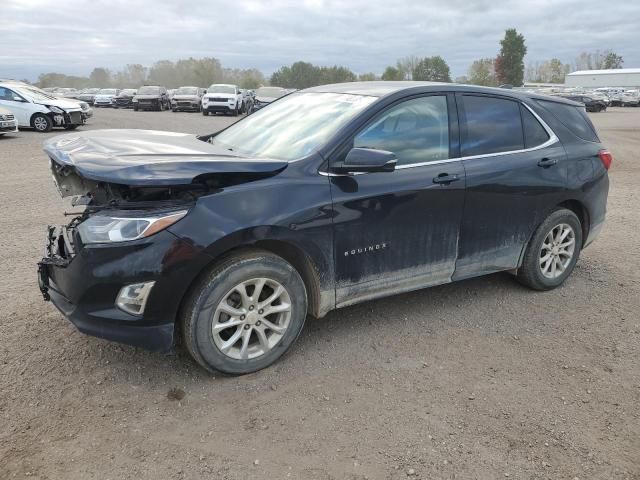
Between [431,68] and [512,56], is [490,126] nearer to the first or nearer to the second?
[431,68]

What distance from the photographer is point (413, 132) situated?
3875 millimetres

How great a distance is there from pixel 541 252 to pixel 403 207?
5.67 feet

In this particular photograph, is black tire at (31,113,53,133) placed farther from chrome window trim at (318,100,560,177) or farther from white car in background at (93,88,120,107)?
white car in background at (93,88,120,107)

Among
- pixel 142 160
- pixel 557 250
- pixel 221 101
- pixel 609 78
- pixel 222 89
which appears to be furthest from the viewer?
pixel 609 78

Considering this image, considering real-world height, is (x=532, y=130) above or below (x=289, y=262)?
above

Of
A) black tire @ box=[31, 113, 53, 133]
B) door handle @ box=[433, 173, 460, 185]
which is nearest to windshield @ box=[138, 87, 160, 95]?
black tire @ box=[31, 113, 53, 133]

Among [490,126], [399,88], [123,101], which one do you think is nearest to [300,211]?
[399,88]

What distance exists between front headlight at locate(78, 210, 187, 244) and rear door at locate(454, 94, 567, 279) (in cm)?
224

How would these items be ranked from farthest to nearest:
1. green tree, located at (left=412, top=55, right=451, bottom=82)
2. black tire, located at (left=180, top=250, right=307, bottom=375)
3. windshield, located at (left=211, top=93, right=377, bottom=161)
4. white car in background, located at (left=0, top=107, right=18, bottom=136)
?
1. green tree, located at (left=412, top=55, right=451, bottom=82)
2. white car in background, located at (left=0, top=107, right=18, bottom=136)
3. windshield, located at (left=211, top=93, right=377, bottom=161)
4. black tire, located at (left=180, top=250, right=307, bottom=375)

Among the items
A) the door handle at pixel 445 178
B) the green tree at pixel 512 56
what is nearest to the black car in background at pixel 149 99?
the door handle at pixel 445 178

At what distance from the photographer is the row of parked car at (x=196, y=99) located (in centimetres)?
2935

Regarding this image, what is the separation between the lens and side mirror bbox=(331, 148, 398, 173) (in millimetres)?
3342

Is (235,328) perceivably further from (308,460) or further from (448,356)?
(448,356)

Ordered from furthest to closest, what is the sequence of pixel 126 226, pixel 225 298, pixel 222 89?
pixel 222 89, pixel 225 298, pixel 126 226
